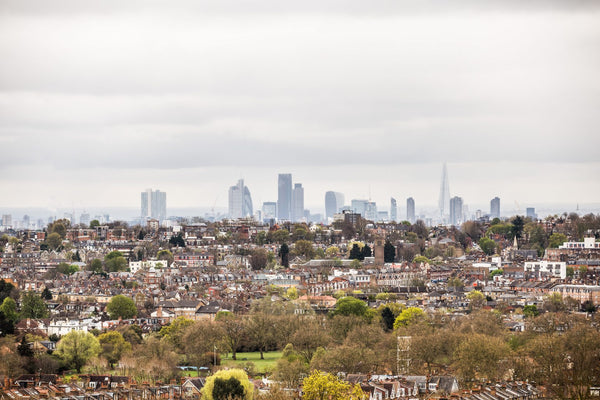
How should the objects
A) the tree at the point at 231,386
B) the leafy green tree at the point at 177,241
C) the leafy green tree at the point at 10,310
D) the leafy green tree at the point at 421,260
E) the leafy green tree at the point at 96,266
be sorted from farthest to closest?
the leafy green tree at the point at 177,241
the leafy green tree at the point at 421,260
the leafy green tree at the point at 96,266
the leafy green tree at the point at 10,310
the tree at the point at 231,386

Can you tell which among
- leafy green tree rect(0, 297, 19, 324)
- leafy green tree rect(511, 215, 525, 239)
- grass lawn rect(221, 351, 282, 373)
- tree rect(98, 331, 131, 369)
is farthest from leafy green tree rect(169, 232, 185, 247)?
tree rect(98, 331, 131, 369)

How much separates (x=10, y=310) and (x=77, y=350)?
1982cm

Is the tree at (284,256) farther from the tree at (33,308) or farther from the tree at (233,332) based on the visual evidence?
the tree at (233,332)

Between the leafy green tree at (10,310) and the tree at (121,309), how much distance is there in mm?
6122

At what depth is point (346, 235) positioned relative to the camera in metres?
156

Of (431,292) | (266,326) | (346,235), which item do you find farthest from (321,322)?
(346,235)

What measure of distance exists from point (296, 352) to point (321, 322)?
40.5ft

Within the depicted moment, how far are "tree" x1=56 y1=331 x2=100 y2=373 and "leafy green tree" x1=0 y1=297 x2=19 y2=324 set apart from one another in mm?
15349

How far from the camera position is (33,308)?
76938mm

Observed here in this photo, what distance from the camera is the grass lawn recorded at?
54675 millimetres

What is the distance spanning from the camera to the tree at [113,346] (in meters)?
57.0

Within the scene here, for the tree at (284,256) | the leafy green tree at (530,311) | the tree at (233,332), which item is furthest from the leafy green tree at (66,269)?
the leafy green tree at (530,311)

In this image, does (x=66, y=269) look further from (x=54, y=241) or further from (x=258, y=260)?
(x=54, y=241)

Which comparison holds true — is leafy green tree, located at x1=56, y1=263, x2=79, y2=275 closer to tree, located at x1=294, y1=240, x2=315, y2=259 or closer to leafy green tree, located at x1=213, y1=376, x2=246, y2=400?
tree, located at x1=294, y1=240, x2=315, y2=259
